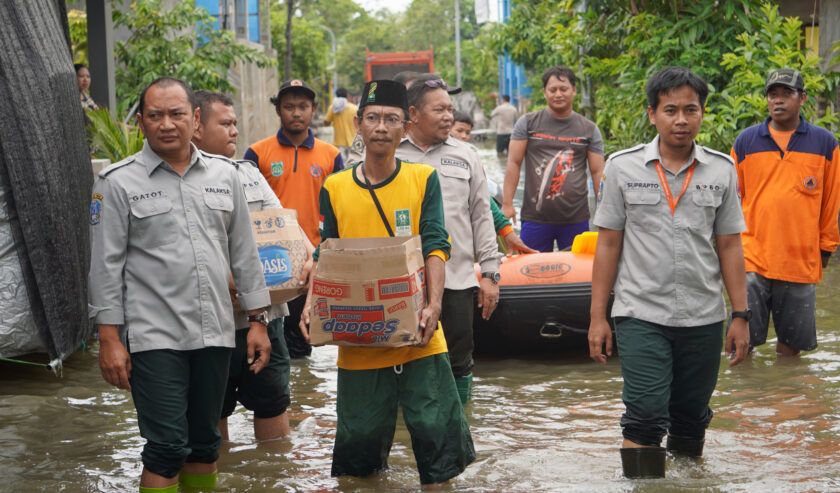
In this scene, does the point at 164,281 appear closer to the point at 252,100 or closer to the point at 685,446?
the point at 685,446

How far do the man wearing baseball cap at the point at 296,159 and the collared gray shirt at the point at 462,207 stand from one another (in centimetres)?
126

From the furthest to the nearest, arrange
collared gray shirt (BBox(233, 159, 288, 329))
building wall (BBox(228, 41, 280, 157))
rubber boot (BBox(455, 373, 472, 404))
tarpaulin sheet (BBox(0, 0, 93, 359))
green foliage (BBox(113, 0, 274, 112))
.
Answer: building wall (BBox(228, 41, 280, 157))
green foliage (BBox(113, 0, 274, 112))
tarpaulin sheet (BBox(0, 0, 93, 359))
rubber boot (BBox(455, 373, 472, 404))
collared gray shirt (BBox(233, 159, 288, 329))

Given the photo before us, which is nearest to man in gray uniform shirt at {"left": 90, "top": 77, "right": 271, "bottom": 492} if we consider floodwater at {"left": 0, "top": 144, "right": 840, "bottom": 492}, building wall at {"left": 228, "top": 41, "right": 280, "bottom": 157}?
floodwater at {"left": 0, "top": 144, "right": 840, "bottom": 492}

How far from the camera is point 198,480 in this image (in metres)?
4.56

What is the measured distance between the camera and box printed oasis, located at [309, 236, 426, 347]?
4.07m

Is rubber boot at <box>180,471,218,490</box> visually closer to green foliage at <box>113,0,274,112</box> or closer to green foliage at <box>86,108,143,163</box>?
green foliage at <box>86,108,143,163</box>

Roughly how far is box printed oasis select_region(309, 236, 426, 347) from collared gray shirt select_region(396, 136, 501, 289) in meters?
1.47

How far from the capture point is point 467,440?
179 inches

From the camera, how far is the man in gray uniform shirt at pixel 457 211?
18.6 feet

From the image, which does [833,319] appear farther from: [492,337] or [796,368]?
[492,337]

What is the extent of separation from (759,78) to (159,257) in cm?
808

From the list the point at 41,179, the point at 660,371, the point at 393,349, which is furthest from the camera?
the point at 41,179

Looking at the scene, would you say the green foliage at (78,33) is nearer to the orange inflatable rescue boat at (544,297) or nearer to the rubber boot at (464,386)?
the orange inflatable rescue boat at (544,297)

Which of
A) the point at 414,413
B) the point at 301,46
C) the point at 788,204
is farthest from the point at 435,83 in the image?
the point at 301,46
